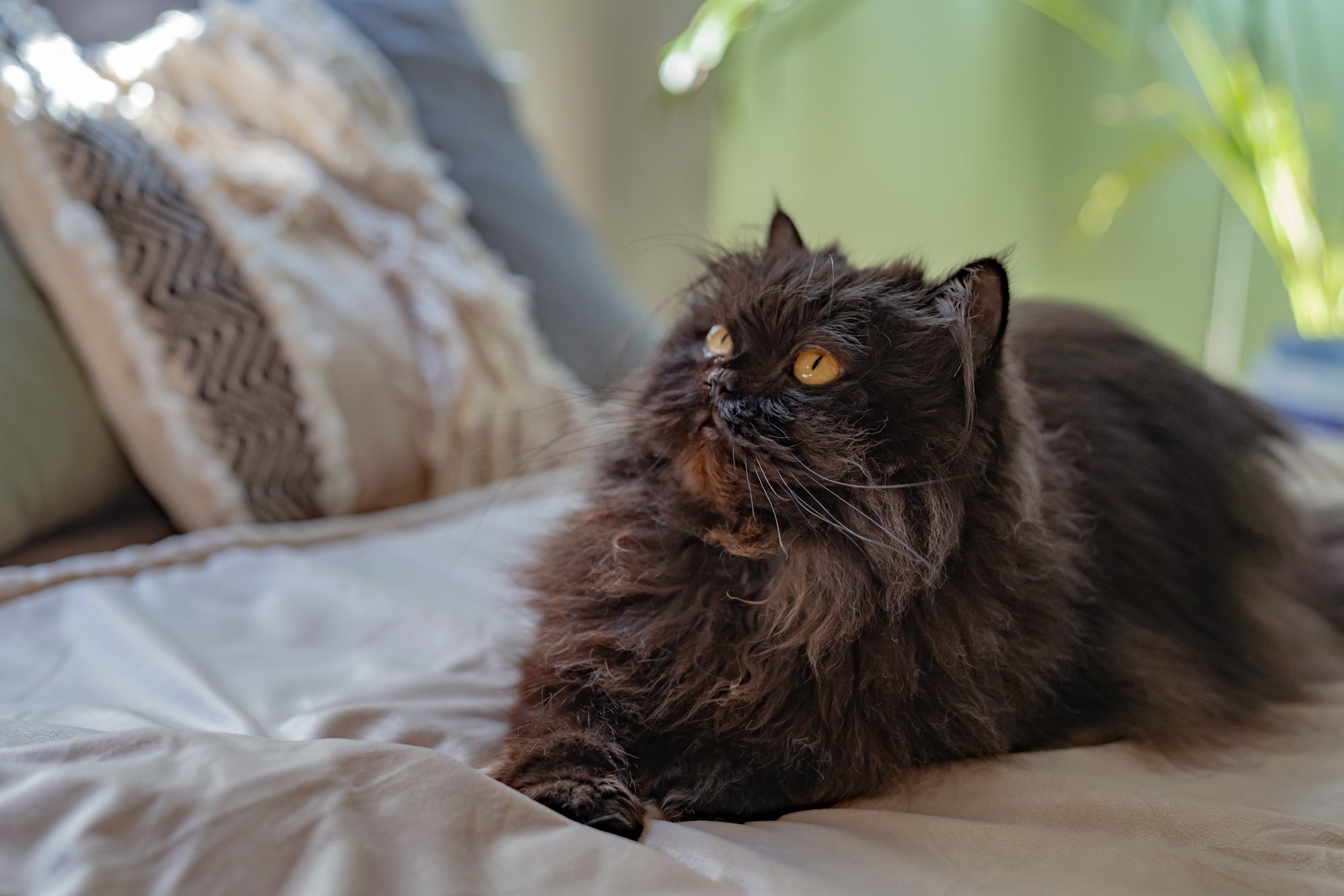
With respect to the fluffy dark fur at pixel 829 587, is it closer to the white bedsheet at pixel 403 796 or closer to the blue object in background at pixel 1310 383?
the white bedsheet at pixel 403 796

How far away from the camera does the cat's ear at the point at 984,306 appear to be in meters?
0.80

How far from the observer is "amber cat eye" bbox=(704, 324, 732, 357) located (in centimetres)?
88

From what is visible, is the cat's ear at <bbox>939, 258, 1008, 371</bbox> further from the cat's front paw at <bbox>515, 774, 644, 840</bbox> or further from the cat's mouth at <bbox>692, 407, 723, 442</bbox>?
the cat's front paw at <bbox>515, 774, 644, 840</bbox>

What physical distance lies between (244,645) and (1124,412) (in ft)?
3.31

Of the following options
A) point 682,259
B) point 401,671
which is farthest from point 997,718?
point 682,259

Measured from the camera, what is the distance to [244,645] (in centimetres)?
103

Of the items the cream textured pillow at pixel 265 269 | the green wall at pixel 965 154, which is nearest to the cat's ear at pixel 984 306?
the cream textured pillow at pixel 265 269

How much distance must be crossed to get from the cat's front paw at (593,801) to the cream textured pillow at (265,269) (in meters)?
0.51

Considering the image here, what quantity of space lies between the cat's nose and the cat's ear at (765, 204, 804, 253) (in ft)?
0.73

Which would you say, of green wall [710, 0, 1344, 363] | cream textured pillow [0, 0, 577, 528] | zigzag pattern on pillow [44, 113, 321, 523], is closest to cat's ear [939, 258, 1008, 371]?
cream textured pillow [0, 0, 577, 528]

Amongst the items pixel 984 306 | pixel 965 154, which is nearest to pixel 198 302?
pixel 984 306

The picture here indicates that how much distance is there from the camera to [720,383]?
84 cm

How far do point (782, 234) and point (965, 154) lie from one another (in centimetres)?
265

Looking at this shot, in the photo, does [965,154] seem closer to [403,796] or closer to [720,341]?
[720,341]
